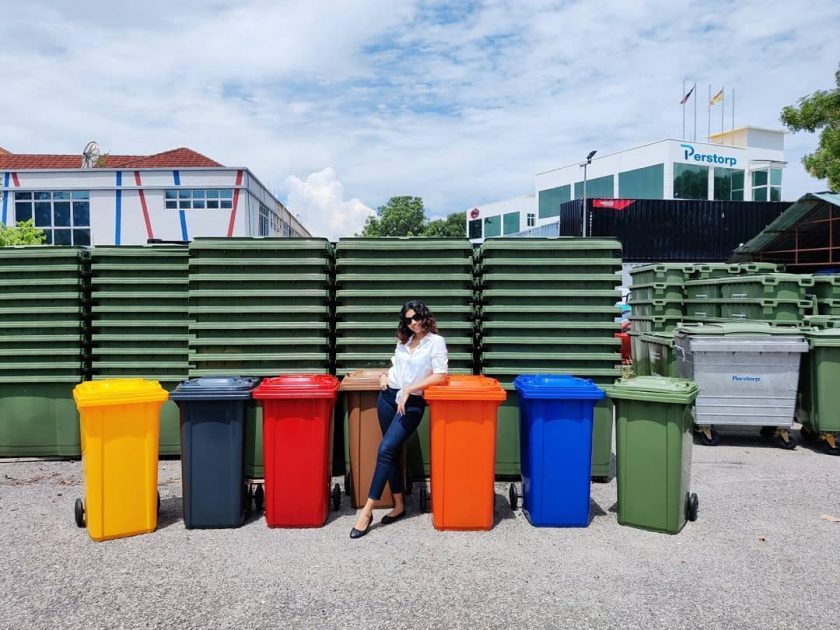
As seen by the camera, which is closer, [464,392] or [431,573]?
[431,573]

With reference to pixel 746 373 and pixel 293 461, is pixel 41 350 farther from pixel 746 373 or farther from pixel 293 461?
pixel 746 373

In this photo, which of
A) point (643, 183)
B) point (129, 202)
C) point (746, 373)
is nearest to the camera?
point (746, 373)

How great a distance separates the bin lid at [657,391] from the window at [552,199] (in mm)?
41750

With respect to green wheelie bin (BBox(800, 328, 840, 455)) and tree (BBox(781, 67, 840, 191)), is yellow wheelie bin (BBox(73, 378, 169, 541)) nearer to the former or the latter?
green wheelie bin (BBox(800, 328, 840, 455))

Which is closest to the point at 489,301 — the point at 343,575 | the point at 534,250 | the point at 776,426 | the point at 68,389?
the point at 534,250

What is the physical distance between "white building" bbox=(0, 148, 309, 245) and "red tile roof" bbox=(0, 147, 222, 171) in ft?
22.5

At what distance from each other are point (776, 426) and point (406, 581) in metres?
5.45

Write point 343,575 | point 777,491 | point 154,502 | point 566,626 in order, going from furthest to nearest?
point 777,491 < point 154,502 < point 343,575 < point 566,626

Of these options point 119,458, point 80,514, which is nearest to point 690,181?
point 119,458

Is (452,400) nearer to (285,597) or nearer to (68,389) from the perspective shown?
(285,597)

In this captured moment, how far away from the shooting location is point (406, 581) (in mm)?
3908

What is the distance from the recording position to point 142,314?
21.7ft

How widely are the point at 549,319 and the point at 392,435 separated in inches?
82.5

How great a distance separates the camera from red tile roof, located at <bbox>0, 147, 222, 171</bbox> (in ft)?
121
